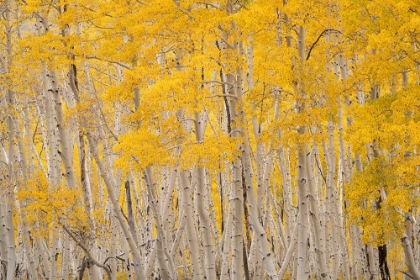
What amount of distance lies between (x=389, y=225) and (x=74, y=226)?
19.5ft

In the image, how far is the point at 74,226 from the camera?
386 inches

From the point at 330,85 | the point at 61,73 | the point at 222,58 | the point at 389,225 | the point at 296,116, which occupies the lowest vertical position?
the point at 389,225

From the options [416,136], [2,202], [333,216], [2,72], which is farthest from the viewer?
[2,202]

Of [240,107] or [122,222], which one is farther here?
[122,222]

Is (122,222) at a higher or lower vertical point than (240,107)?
lower

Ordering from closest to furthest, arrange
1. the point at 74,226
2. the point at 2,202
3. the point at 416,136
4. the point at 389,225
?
the point at 416,136 → the point at 389,225 → the point at 74,226 → the point at 2,202

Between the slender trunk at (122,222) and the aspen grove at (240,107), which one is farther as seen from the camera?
the slender trunk at (122,222)

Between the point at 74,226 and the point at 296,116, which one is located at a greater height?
the point at 296,116

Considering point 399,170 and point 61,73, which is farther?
point 61,73

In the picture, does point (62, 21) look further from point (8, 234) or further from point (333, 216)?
point (333, 216)

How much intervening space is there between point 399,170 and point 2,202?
9.49 meters

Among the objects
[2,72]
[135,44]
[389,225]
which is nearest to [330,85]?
[389,225]

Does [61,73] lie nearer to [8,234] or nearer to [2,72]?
[2,72]

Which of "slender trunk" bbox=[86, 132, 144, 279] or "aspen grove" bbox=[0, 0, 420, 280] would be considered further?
"slender trunk" bbox=[86, 132, 144, 279]
